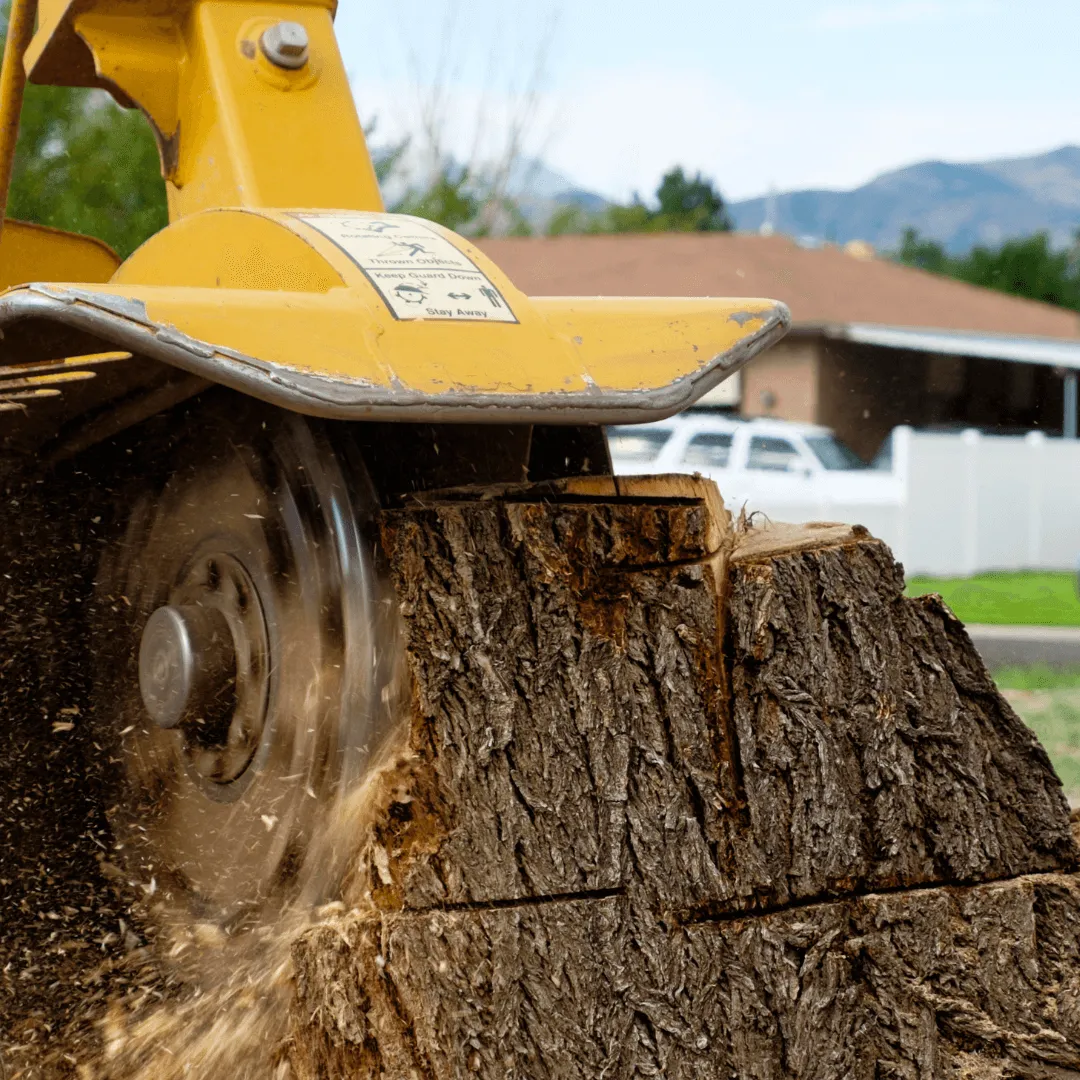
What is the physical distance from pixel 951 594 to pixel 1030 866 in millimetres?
9174

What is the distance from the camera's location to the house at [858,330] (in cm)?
1845

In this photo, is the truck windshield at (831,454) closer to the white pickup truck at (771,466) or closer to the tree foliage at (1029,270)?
the white pickup truck at (771,466)

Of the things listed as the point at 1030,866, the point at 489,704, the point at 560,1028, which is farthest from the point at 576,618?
the point at 1030,866

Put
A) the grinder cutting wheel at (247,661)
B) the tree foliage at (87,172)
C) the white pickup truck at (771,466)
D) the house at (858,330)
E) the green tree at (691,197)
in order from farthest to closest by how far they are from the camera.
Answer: the green tree at (691,197), the house at (858,330), the white pickup truck at (771,466), the tree foliage at (87,172), the grinder cutting wheel at (247,661)

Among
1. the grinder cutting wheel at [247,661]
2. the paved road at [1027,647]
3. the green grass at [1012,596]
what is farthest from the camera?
the green grass at [1012,596]

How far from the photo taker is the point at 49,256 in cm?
292

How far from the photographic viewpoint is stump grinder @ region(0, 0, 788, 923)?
1790 mm

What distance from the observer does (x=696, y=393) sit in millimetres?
1908

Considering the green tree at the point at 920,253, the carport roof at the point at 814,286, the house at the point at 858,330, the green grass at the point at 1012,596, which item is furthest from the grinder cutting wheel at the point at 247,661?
the green tree at the point at 920,253

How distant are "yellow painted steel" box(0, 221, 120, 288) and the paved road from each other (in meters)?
4.71

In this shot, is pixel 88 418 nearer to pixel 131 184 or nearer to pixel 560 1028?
pixel 560 1028

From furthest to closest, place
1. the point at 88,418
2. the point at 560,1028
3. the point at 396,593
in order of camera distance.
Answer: the point at 88,418, the point at 396,593, the point at 560,1028

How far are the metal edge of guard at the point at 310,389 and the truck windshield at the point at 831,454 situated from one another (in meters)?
12.3

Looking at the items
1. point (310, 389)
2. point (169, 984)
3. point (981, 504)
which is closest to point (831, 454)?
point (981, 504)
